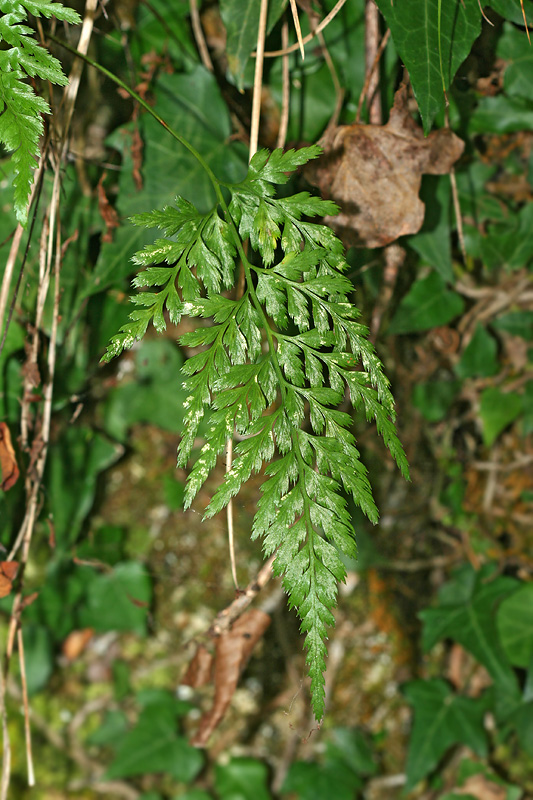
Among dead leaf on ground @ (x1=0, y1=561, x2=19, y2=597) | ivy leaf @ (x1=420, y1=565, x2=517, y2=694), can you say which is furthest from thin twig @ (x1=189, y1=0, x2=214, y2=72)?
ivy leaf @ (x1=420, y1=565, x2=517, y2=694)

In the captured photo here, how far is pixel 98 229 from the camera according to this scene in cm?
117

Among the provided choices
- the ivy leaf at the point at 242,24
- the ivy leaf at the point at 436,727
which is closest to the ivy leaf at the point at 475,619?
the ivy leaf at the point at 436,727

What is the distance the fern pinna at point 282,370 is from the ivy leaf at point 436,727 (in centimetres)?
122

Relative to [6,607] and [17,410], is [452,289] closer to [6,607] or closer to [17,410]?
[17,410]

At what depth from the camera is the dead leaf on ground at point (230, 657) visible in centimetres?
114

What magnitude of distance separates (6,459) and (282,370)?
0.58 metres

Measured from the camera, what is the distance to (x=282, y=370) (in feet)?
2.55

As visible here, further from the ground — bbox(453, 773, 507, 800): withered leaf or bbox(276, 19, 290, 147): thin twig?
bbox(276, 19, 290, 147): thin twig

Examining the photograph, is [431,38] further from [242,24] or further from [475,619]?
[475,619]

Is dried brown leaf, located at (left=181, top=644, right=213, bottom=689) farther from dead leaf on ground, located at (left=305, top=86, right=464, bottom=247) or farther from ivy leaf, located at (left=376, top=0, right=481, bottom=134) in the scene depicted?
ivy leaf, located at (left=376, top=0, right=481, bottom=134)

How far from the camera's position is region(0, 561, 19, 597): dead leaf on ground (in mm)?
1028

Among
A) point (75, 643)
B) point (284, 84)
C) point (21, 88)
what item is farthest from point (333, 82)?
point (75, 643)

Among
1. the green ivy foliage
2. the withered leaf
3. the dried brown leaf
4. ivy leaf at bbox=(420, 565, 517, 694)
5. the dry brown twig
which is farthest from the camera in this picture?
the withered leaf

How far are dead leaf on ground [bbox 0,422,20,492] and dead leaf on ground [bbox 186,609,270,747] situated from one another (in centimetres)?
49
